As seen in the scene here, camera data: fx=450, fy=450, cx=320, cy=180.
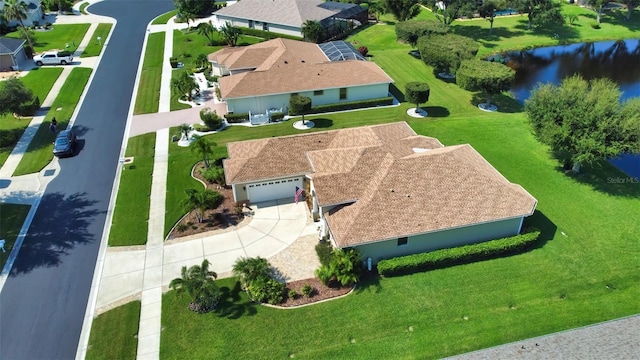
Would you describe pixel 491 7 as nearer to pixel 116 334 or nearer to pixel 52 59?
pixel 52 59

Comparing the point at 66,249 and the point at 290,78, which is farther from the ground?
the point at 290,78

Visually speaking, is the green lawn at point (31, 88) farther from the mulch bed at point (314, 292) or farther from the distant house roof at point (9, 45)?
the mulch bed at point (314, 292)

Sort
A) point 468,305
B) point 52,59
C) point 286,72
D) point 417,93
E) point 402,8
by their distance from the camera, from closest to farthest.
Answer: point 468,305
point 417,93
point 286,72
point 52,59
point 402,8

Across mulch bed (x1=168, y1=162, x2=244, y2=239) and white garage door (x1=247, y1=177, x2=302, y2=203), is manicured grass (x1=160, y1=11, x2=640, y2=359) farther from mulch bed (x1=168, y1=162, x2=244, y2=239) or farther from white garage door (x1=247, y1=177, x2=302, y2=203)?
white garage door (x1=247, y1=177, x2=302, y2=203)

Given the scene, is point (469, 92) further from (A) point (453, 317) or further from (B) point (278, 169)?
(A) point (453, 317)

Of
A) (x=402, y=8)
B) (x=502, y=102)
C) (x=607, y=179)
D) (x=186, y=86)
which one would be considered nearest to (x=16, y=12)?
(x=186, y=86)

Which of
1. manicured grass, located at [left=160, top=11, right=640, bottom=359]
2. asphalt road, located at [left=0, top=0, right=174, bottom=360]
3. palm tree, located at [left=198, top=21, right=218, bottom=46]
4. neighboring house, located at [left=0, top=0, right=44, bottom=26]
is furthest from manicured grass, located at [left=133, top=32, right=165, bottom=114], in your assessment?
neighboring house, located at [left=0, top=0, right=44, bottom=26]

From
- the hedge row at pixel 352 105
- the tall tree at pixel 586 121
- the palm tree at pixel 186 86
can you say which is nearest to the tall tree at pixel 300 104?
the hedge row at pixel 352 105
